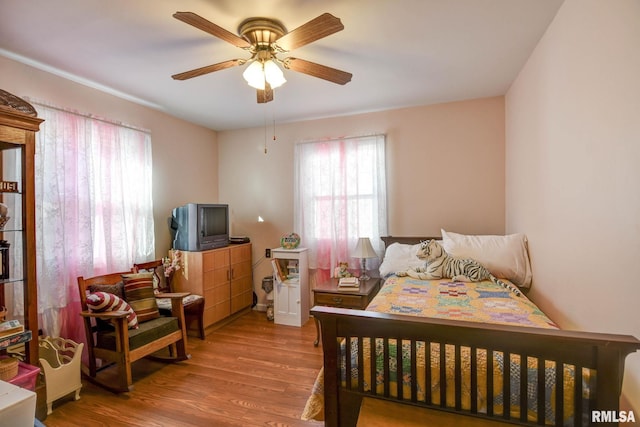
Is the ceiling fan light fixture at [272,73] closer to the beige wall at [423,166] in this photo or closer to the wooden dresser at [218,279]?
the beige wall at [423,166]

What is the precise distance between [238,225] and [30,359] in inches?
101

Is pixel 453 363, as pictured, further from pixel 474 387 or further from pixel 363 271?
pixel 363 271

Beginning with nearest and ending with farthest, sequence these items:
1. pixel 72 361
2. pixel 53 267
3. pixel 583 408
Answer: pixel 583 408
pixel 72 361
pixel 53 267

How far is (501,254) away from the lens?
2555mm

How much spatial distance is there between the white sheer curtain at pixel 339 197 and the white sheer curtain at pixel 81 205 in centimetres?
178

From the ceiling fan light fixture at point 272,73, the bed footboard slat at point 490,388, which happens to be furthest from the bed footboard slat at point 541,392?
the ceiling fan light fixture at point 272,73

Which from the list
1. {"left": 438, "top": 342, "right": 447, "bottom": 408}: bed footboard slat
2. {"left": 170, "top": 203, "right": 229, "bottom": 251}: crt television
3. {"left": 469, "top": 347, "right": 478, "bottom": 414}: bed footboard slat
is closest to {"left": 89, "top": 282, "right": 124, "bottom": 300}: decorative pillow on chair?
{"left": 170, "top": 203, "right": 229, "bottom": 251}: crt television

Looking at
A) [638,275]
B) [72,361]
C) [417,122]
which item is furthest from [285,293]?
[638,275]

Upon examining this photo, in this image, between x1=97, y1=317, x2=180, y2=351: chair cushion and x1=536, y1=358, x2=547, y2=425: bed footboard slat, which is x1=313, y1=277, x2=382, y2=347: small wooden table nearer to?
x1=97, y1=317, x2=180, y2=351: chair cushion

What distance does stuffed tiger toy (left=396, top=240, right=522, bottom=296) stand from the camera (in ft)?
8.18

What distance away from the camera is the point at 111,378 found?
2.39m

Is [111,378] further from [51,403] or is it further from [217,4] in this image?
[217,4]

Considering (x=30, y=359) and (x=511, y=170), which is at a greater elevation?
(x=511, y=170)

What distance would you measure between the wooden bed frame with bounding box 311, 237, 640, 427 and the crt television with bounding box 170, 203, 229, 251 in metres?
2.17
